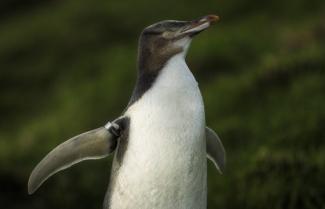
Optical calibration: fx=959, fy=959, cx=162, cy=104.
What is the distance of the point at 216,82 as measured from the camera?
33.9 ft

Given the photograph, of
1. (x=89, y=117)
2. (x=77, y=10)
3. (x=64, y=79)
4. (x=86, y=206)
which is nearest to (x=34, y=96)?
(x=64, y=79)

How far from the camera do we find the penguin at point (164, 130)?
4.43 meters

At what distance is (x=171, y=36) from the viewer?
178 inches

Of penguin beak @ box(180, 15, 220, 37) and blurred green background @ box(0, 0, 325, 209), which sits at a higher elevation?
penguin beak @ box(180, 15, 220, 37)

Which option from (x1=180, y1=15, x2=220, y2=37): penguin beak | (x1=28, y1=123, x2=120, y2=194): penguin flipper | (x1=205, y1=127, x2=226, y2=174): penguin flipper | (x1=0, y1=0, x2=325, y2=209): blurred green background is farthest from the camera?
(x1=0, y1=0, x2=325, y2=209): blurred green background

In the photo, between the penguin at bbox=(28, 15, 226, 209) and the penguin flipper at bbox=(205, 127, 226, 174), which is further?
the penguin flipper at bbox=(205, 127, 226, 174)

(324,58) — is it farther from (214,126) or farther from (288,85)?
(214,126)

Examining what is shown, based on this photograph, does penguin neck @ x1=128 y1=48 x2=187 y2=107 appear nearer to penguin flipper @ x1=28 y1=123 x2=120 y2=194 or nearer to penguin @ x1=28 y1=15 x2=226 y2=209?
penguin @ x1=28 y1=15 x2=226 y2=209

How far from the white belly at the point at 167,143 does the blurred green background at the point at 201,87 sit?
1598 mm

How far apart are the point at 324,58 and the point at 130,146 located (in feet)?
16.5

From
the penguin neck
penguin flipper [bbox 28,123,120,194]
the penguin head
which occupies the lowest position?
penguin flipper [bbox 28,123,120,194]

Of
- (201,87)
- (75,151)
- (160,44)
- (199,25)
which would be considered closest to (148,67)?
(160,44)

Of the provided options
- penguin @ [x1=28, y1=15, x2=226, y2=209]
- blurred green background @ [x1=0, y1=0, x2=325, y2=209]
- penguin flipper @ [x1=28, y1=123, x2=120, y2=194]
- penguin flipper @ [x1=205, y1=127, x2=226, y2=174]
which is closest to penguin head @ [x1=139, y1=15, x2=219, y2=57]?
penguin @ [x1=28, y1=15, x2=226, y2=209]

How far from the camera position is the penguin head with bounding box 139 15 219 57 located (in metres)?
4.45
